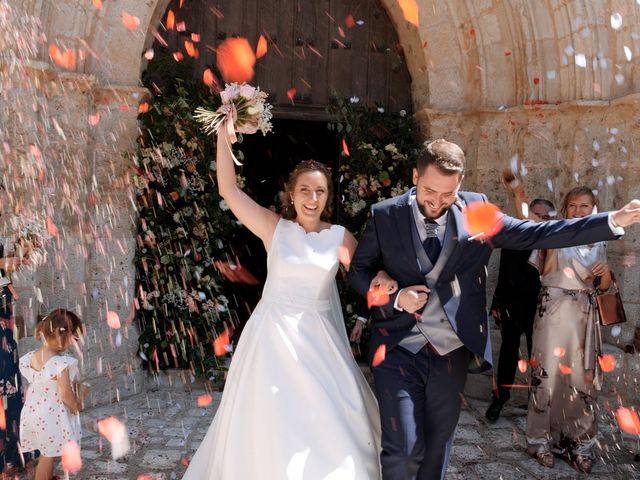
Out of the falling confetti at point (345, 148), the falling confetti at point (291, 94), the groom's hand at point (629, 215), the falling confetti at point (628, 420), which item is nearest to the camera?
the groom's hand at point (629, 215)

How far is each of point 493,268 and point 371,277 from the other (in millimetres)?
2995

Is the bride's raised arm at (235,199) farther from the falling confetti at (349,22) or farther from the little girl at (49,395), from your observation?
the falling confetti at (349,22)

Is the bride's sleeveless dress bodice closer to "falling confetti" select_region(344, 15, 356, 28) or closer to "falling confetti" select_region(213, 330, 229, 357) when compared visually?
"falling confetti" select_region(213, 330, 229, 357)

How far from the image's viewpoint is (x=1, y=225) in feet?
13.7

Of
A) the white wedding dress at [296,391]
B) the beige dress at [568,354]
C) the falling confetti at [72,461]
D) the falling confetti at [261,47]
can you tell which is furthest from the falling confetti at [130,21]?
the beige dress at [568,354]

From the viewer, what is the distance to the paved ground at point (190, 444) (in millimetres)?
3947

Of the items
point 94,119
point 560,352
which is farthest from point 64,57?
point 560,352

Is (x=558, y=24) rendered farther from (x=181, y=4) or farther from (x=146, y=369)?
(x=146, y=369)

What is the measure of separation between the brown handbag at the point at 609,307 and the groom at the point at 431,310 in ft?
5.09

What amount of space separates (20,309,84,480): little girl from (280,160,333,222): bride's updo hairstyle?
1.26 metres

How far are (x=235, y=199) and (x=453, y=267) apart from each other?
3.73ft

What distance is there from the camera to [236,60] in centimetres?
609

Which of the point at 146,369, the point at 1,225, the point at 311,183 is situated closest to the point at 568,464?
the point at 311,183

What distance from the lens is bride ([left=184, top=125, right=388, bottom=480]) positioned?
2.94 meters
